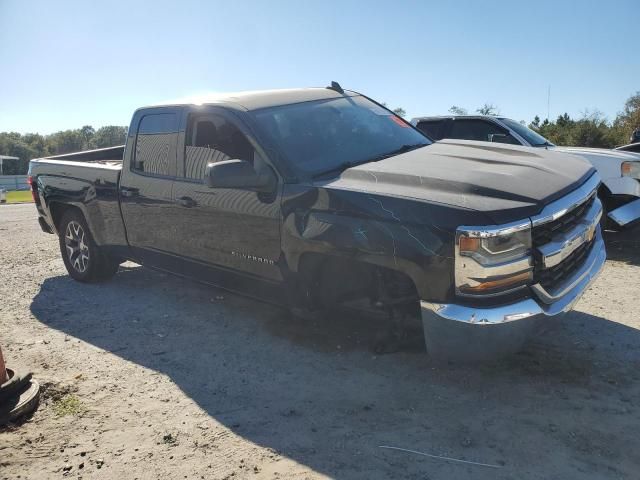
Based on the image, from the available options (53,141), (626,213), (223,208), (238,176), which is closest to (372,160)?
(238,176)

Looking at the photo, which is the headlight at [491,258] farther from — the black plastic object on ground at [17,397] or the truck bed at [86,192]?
the truck bed at [86,192]

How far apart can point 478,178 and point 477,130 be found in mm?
5480

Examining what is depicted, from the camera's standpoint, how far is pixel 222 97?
464cm

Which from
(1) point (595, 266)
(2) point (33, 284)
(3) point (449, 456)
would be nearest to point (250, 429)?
(3) point (449, 456)

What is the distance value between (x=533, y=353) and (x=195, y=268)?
8.94ft

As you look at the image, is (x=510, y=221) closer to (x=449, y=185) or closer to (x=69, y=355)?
(x=449, y=185)

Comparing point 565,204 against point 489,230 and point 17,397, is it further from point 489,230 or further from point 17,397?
point 17,397

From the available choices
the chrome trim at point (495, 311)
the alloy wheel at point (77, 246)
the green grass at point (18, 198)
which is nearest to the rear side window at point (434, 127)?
the alloy wheel at point (77, 246)

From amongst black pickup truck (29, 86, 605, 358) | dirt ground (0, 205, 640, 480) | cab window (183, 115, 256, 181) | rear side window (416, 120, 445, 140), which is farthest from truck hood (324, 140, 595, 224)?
rear side window (416, 120, 445, 140)

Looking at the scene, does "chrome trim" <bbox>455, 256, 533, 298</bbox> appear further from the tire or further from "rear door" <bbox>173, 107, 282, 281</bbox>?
the tire

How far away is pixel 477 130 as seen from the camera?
8469 millimetres

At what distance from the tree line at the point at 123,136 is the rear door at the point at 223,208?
1.10 metres

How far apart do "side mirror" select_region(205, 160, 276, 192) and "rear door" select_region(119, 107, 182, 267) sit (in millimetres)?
1126

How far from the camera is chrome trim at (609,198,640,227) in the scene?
255 inches
